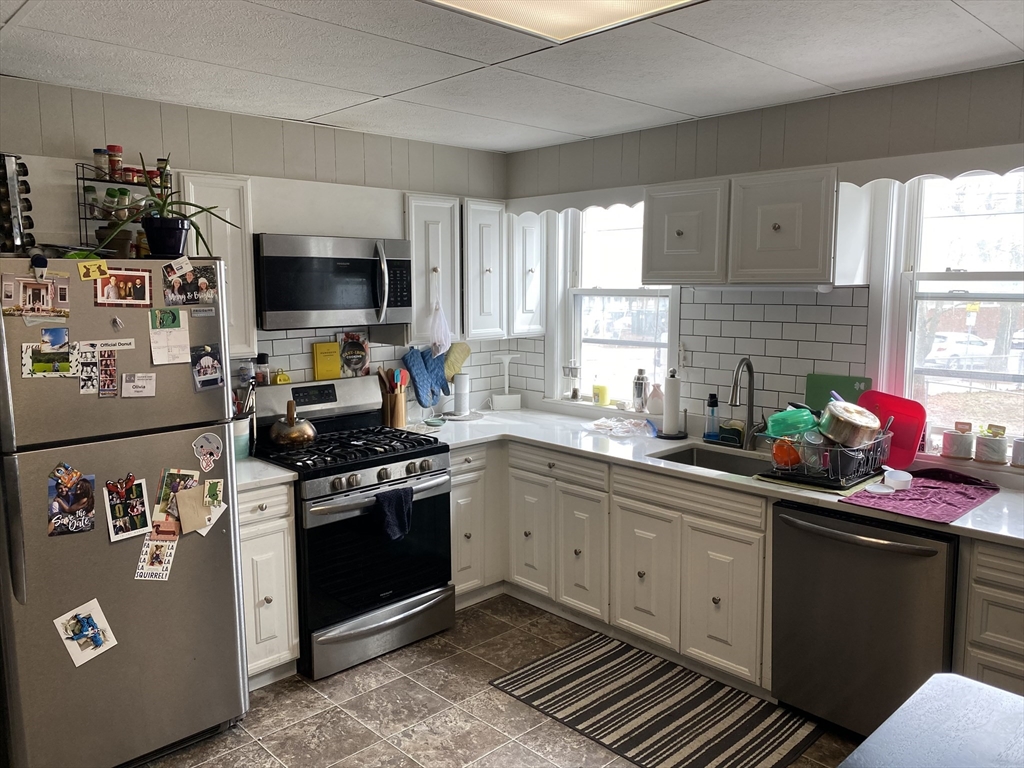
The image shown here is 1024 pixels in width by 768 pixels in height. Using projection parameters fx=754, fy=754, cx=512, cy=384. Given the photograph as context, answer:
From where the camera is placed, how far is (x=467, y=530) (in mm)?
3830

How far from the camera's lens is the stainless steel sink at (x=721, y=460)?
11.2 feet

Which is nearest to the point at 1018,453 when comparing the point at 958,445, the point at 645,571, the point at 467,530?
the point at 958,445

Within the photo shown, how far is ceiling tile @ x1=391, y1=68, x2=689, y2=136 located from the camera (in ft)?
9.18

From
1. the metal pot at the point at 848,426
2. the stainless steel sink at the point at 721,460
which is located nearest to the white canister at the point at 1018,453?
the metal pot at the point at 848,426

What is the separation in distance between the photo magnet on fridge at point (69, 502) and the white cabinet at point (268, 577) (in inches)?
24.7

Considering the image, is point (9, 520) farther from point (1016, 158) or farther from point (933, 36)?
point (1016, 158)

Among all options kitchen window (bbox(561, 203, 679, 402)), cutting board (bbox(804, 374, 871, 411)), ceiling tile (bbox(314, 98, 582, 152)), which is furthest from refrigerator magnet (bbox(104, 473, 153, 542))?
cutting board (bbox(804, 374, 871, 411))

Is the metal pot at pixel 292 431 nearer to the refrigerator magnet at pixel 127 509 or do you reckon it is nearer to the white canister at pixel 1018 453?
the refrigerator magnet at pixel 127 509

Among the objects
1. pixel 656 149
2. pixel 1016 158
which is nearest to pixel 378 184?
pixel 656 149

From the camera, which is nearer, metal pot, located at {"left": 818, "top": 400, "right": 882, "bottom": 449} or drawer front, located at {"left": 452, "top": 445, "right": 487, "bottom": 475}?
metal pot, located at {"left": 818, "top": 400, "right": 882, "bottom": 449}

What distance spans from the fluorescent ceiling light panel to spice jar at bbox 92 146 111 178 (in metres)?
1.55

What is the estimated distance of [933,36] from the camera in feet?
7.49

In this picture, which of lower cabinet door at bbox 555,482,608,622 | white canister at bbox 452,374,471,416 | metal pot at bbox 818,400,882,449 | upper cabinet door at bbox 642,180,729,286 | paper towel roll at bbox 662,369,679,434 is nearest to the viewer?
metal pot at bbox 818,400,882,449

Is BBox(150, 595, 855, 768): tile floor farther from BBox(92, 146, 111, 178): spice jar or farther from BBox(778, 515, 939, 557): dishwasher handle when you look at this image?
BBox(92, 146, 111, 178): spice jar
